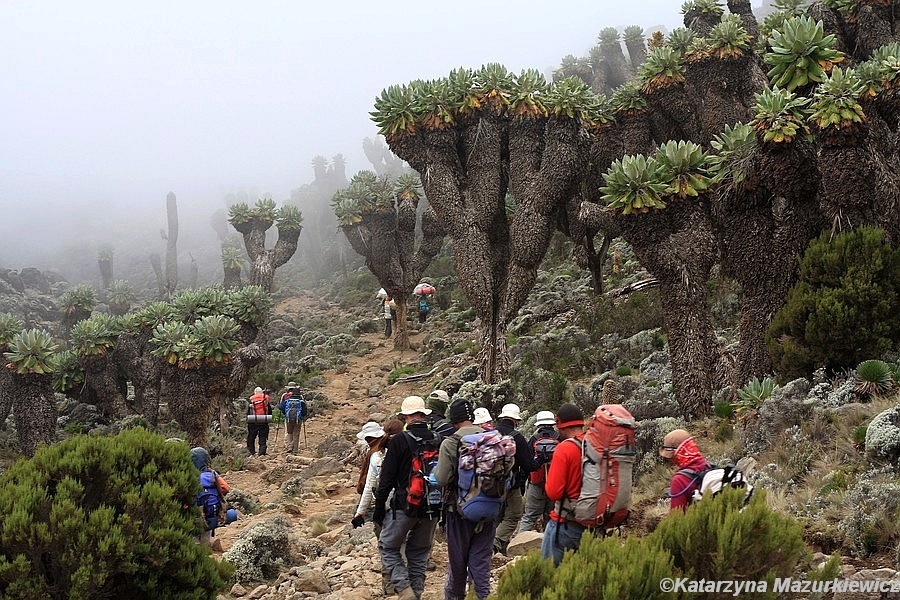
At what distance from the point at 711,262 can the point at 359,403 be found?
497 inches

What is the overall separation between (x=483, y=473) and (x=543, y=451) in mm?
1822

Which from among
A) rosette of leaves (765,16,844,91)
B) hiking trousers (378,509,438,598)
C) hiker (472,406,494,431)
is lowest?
hiking trousers (378,509,438,598)

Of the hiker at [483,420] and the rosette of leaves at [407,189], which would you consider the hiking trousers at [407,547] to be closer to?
the hiker at [483,420]

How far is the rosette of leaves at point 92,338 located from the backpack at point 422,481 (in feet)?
58.9

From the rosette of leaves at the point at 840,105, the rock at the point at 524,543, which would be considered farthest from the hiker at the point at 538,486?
the rosette of leaves at the point at 840,105

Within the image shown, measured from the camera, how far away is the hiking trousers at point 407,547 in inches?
216

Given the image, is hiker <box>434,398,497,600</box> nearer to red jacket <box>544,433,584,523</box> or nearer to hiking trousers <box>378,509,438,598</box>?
hiking trousers <box>378,509,438,598</box>

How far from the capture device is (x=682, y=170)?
10945mm

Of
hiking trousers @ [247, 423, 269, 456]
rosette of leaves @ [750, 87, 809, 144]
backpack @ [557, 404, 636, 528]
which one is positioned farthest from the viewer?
hiking trousers @ [247, 423, 269, 456]

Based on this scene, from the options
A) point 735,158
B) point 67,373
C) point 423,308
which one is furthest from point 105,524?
point 423,308

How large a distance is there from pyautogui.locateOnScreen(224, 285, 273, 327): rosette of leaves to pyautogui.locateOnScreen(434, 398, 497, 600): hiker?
16.3 m

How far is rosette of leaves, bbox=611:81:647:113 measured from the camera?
58.9 ft

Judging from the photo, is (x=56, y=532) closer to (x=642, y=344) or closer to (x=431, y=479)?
(x=431, y=479)

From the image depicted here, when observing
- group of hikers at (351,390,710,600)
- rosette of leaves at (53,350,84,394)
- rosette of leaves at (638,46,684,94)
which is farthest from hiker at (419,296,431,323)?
group of hikers at (351,390,710,600)
